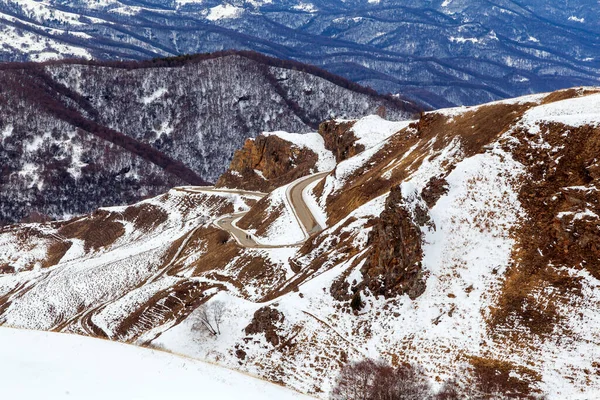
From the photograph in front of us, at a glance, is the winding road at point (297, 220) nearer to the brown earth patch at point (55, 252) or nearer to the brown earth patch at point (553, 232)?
the brown earth patch at point (553, 232)

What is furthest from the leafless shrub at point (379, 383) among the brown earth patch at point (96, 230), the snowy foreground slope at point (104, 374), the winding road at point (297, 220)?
the brown earth patch at point (96, 230)

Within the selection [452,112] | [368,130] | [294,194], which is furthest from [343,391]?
[368,130]

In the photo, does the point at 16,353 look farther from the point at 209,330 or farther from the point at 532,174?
the point at 532,174

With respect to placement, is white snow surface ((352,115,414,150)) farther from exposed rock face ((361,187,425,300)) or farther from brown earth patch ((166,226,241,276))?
exposed rock face ((361,187,425,300))

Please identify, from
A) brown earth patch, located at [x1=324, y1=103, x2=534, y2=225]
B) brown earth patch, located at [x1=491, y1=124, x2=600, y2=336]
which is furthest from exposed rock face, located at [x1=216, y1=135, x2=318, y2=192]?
brown earth patch, located at [x1=491, y1=124, x2=600, y2=336]

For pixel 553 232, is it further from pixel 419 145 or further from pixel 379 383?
pixel 419 145

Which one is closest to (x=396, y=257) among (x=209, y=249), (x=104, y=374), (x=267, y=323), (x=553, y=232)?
(x=553, y=232)
